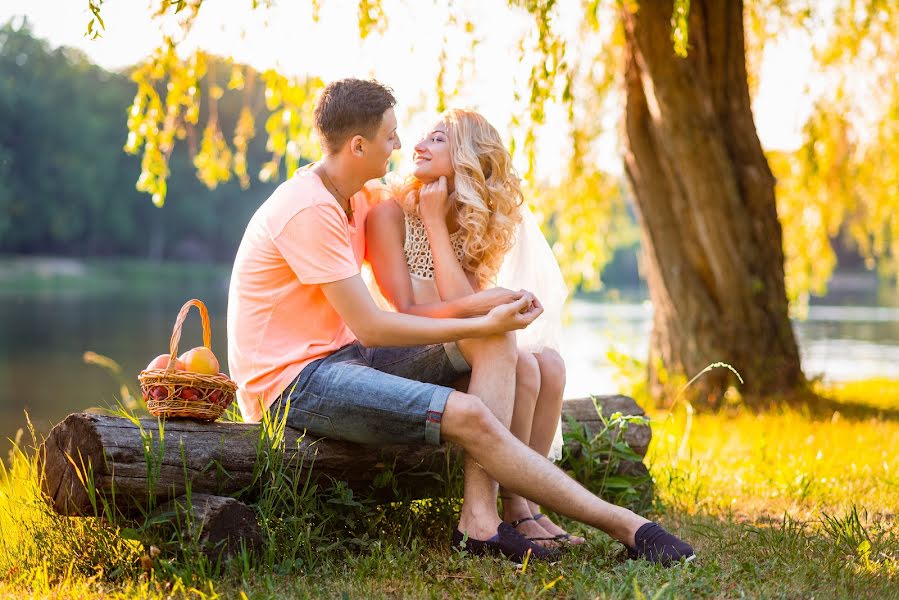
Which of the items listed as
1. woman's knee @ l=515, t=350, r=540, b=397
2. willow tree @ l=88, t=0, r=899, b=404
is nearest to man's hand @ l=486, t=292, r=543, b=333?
woman's knee @ l=515, t=350, r=540, b=397

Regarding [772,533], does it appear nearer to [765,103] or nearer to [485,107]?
[485,107]

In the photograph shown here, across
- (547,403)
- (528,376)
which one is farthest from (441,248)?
(547,403)

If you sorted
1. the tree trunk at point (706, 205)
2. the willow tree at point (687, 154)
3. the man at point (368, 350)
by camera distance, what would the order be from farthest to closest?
the tree trunk at point (706, 205)
the willow tree at point (687, 154)
the man at point (368, 350)

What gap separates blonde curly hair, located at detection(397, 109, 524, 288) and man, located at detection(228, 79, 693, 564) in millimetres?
217

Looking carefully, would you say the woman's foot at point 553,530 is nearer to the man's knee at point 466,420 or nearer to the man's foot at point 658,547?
the man's foot at point 658,547

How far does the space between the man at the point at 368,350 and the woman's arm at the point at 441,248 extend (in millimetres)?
74

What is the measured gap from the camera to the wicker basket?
260 cm

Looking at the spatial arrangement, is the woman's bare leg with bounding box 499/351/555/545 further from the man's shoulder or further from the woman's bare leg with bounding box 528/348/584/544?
the man's shoulder

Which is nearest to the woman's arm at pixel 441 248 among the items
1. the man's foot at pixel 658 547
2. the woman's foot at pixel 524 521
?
the woman's foot at pixel 524 521

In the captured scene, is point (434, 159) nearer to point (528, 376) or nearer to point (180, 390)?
point (528, 376)

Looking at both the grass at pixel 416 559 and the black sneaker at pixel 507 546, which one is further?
the black sneaker at pixel 507 546

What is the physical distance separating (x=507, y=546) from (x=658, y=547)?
1.39 feet

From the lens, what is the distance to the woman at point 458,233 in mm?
3053

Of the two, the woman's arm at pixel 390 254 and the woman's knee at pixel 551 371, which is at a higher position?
the woman's arm at pixel 390 254
